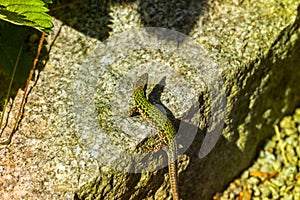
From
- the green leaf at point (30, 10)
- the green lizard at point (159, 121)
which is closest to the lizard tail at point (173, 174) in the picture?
the green lizard at point (159, 121)

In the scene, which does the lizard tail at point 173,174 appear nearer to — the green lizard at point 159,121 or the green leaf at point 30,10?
the green lizard at point 159,121

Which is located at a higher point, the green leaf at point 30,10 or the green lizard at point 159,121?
the green leaf at point 30,10

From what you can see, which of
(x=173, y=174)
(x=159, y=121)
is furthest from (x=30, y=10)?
(x=173, y=174)

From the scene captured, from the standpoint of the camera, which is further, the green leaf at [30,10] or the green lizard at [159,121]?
the green lizard at [159,121]

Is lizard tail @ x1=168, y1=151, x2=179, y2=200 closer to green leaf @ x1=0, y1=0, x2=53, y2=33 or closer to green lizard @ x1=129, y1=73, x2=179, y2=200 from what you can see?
green lizard @ x1=129, y1=73, x2=179, y2=200

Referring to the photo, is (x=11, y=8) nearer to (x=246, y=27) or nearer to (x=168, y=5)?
(x=168, y=5)

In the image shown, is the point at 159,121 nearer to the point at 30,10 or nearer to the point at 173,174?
the point at 173,174

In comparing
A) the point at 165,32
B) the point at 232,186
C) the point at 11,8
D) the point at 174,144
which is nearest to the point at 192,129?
the point at 174,144

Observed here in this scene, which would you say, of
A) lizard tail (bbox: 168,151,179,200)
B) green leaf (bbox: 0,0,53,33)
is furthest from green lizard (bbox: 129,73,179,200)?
green leaf (bbox: 0,0,53,33)

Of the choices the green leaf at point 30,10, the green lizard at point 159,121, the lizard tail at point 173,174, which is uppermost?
the green leaf at point 30,10
